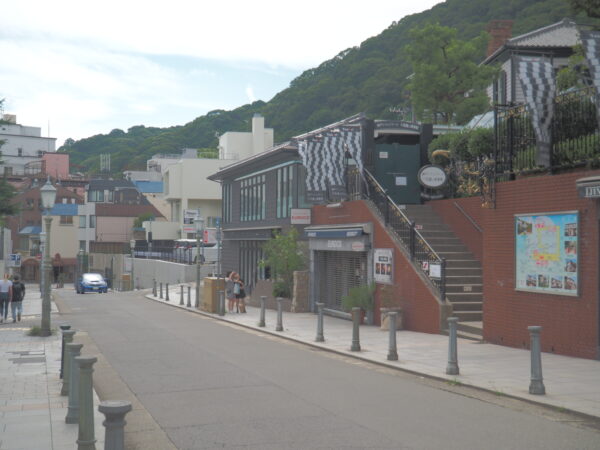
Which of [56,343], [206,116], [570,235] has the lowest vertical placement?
[56,343]

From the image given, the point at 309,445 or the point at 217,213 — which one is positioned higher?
the point at 217,213

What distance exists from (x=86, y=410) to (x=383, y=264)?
15279 millimetres

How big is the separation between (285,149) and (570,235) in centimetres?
1896

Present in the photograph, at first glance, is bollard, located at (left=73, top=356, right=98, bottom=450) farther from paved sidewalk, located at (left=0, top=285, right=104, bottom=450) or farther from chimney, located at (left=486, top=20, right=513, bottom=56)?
chimney, located at (left=486, top=20, right=513, bottom=56)

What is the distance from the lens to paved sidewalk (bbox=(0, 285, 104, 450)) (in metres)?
8.05

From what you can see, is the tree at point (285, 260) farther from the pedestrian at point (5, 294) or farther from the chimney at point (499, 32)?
the chimney at point (499, 32)

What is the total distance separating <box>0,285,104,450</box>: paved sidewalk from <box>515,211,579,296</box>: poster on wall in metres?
8.88

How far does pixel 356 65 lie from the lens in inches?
2864

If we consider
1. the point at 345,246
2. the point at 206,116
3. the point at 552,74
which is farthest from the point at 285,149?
the point at 206,116

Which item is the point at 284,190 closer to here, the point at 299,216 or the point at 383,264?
the point at 299,216

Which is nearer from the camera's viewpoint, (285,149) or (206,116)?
(285,149)

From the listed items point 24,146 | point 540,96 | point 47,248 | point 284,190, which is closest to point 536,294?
point 540,96

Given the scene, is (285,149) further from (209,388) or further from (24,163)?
(24,163)

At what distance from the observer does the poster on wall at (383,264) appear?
69.5 ft
